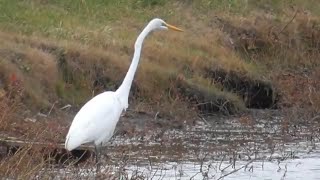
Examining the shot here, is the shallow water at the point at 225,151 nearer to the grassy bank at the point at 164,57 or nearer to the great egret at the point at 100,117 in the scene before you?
the great egret at the point at 100,117

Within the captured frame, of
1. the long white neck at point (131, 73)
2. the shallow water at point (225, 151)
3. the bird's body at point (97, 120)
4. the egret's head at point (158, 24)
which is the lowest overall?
the shallow water at point (225, 151)

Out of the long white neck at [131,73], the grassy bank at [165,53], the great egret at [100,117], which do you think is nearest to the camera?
the great egret at [100,117]

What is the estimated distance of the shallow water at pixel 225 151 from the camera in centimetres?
1260

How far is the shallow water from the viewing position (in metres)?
12.6

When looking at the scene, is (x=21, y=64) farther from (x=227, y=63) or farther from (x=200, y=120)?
(x=227, y=63)

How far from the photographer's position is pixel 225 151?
14703mm

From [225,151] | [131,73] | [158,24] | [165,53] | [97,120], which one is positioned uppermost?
[158,24]

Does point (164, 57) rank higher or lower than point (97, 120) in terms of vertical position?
higher

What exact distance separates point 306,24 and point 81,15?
5.73 meters

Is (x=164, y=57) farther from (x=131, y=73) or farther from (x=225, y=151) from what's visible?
(x=131, y=73)

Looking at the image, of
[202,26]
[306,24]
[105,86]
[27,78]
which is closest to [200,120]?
[105,86]

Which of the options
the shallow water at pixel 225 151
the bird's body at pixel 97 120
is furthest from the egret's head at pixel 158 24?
the shallow water at pixel 225 151

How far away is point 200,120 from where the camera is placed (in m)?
17.3

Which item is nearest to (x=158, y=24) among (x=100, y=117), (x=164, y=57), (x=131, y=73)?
(x=131, y=73)
